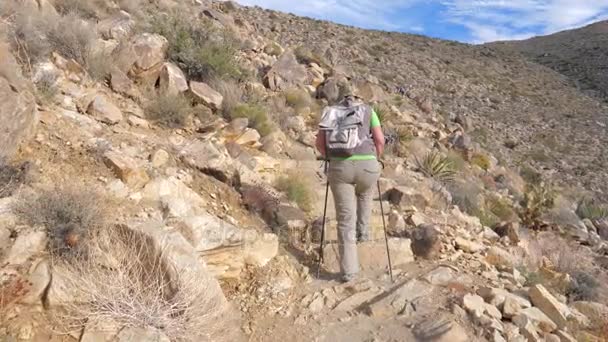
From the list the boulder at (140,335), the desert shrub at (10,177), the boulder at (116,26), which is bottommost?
the boulder at (140,335)

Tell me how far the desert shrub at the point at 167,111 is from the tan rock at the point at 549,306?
5.11 m

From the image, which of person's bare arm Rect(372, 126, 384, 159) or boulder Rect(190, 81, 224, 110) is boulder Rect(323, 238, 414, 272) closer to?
person's bare arm Rect(372, 126, 384, 159)

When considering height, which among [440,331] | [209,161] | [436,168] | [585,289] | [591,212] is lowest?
[591,212]

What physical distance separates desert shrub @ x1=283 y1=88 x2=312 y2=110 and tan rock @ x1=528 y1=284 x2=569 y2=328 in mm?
7044

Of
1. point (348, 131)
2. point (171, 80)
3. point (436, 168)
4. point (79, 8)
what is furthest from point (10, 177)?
point (436, 168)

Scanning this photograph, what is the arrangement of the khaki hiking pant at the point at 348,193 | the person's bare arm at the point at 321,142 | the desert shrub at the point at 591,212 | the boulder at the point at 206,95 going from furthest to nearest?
the desert shrub at the point at 591,212
the boulder at the point at 206,95
the person's bare arm at the point at 321,142
the khaki hiking pant at the point at 348,193

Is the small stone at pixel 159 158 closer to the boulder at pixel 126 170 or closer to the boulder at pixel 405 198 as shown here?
the boulder at pixel 126 170

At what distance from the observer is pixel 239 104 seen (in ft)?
28.6

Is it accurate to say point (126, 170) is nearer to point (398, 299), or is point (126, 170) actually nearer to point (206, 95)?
point (398, 299)

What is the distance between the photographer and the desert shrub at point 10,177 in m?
4.25

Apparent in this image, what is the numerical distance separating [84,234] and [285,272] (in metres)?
1.93

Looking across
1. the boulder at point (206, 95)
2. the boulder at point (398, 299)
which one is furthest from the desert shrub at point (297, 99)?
the boulder at point (398, 299)

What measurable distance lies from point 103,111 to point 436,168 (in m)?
6.37

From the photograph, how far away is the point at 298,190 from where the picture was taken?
6.82 metres
